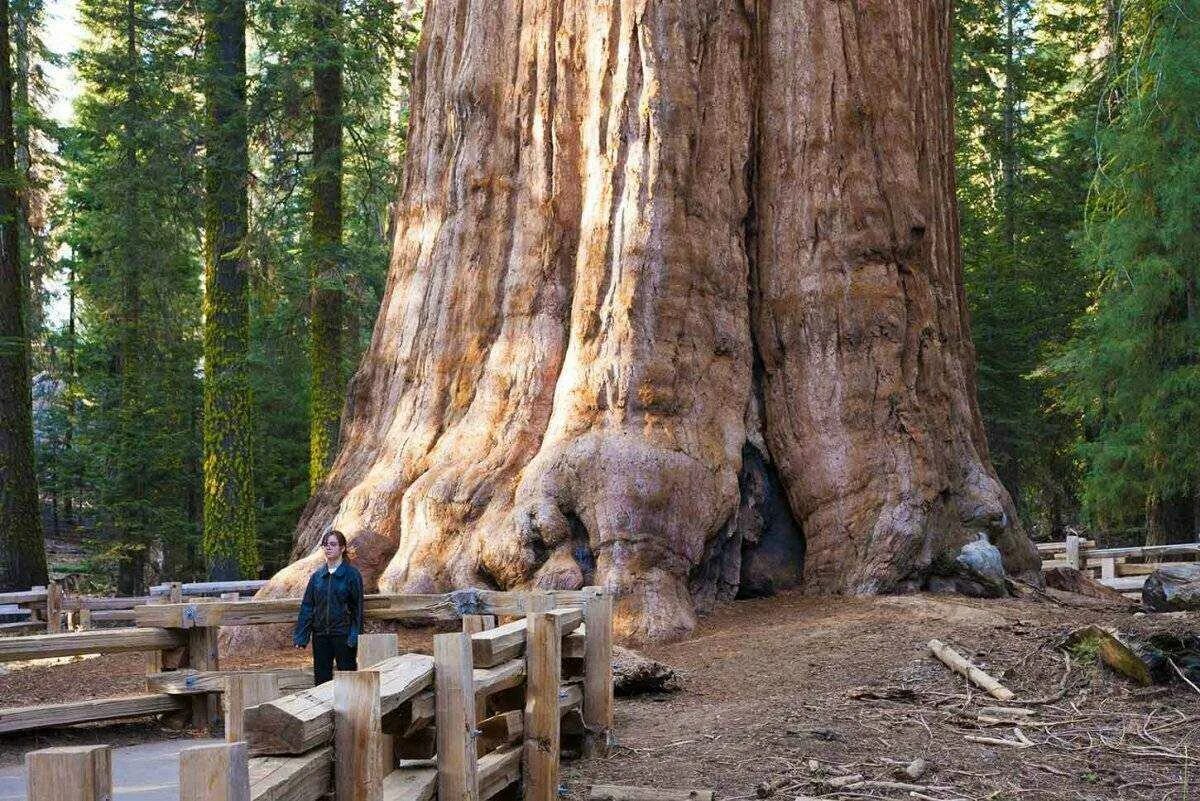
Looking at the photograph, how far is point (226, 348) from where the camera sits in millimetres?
19781

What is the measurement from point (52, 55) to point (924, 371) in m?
19.5

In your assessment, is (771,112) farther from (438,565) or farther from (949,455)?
(438,565)

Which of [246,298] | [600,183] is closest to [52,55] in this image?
[246,298]

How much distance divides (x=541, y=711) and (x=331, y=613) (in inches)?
113

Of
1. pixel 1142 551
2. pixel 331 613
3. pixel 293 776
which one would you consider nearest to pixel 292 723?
pixel 293 776

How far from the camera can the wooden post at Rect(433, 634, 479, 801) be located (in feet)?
17.1

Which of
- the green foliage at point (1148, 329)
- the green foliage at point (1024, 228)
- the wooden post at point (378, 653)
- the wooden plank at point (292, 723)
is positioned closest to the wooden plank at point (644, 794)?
the wooden post at point (378, 653)

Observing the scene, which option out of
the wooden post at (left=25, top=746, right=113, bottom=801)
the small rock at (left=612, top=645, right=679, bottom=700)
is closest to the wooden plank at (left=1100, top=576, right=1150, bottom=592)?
the small rock at (left=612, top=645, right=679, bottom=700)

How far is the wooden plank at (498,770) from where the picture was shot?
6.03m

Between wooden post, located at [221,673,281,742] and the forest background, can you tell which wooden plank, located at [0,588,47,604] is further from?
wooden post, located at [221,673,281,742]

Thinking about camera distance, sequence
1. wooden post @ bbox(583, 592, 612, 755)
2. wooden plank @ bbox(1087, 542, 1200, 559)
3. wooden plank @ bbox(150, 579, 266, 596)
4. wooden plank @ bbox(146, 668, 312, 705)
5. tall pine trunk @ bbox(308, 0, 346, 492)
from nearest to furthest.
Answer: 1. wooden post @ bbox(583, 592, 612, 755)
2. wooden plank @ bbox(146, 668, 312, 705)
3. wooden plank @ bbox(150, 579, 266, 596)
4. wooden plank @ bbox(1087, 542, 1200, 559)
5. tall pine trunk @ bbox(308, 0, 346, 492)

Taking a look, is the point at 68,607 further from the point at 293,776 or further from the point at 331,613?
the point at 293,776

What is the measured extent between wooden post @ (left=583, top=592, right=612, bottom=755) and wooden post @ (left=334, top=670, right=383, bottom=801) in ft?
14.4

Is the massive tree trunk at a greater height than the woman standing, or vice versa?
the massive tree trunk
